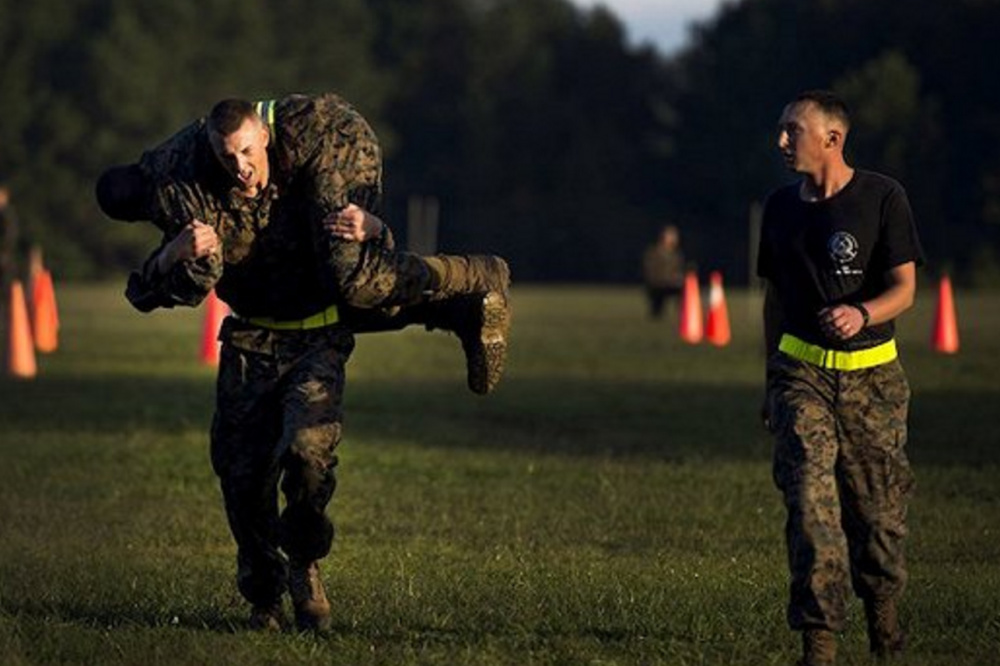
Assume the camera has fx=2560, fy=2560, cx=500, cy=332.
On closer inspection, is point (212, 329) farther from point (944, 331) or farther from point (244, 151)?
point (244, 151)

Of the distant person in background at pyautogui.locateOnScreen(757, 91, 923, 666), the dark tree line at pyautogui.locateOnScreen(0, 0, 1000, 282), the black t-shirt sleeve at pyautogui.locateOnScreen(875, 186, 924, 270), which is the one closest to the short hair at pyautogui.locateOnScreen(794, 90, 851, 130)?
the distant person in background at pyautogui.locateOnScreen(757, 91, 923, 666)

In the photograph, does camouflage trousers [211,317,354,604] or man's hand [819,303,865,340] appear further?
camouflage trousers [211,317,354,604]

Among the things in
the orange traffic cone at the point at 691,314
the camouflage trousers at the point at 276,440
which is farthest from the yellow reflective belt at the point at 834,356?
the orange traffic cone at the point at 691,314

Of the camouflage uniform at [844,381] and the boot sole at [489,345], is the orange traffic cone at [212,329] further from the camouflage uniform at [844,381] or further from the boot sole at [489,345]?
the camouflage uniform at [844,381]

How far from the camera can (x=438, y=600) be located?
34.1 ft

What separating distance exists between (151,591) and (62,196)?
284ft

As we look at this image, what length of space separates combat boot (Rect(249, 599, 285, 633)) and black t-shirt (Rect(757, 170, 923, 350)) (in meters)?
2.32

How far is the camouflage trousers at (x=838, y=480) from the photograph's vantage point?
8.38 meters

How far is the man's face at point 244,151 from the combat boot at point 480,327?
4.03 ft

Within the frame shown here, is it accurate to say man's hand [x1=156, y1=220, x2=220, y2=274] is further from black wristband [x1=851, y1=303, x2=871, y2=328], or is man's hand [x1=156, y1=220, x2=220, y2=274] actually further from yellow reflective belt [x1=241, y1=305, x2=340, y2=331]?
black wristband [x1=851, y1=303, x2=871, y2=328]

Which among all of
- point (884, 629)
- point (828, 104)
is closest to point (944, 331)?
point (884, 629)

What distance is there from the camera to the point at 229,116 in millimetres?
8727

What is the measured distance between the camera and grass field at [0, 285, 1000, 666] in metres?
9.29

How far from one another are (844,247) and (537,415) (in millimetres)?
13524
